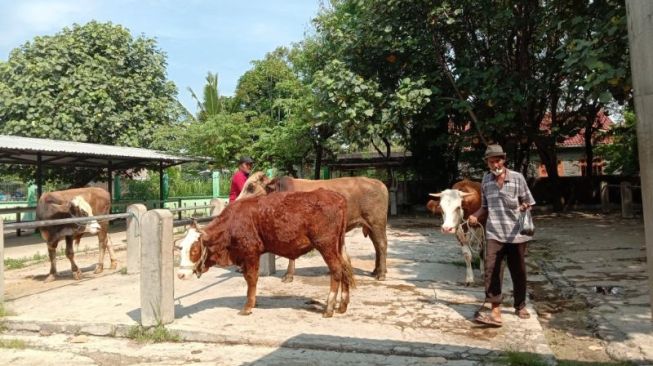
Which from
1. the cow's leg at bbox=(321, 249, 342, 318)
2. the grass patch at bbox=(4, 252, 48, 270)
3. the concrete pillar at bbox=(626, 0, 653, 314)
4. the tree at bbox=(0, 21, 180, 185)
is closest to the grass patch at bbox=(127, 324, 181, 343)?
the cow's leg at bbox=(321, 249, 342, 318)

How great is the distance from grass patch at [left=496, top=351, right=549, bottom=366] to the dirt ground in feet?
1.68

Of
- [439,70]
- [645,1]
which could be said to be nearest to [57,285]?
[645,1]

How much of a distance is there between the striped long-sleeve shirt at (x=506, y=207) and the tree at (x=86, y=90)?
1953 cm

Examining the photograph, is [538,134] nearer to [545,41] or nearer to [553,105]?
[553,105]

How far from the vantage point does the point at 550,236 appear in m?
13.1

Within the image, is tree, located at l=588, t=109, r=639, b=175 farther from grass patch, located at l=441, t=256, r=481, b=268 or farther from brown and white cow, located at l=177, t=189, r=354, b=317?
brown and white cow, located at l=177, t=189, r=354, b=317

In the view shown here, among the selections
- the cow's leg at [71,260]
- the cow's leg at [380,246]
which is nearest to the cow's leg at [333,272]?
the cow's leg at [380,246]

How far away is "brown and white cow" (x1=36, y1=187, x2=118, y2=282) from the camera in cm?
845

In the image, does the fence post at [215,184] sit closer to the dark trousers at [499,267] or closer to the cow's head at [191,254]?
the cow's head at [191,254]

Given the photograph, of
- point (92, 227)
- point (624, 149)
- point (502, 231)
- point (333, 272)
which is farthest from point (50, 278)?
point (624, 149)

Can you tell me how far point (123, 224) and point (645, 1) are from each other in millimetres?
20343

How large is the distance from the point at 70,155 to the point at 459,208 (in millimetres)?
12863

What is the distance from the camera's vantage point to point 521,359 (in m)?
4.21

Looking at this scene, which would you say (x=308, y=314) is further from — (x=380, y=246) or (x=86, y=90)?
(x=86, y=90)
